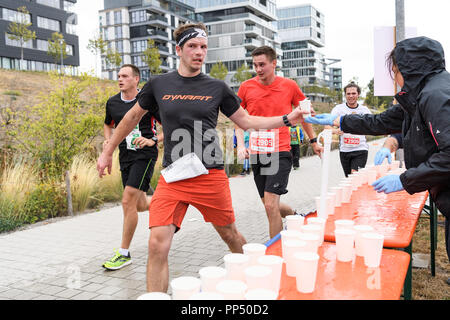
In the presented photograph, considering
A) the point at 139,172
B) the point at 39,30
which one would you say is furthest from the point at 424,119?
the point at 39,30

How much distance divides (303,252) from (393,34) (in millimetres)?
5694

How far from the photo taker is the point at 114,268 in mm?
4629

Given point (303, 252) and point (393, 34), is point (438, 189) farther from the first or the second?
point (393, 34)

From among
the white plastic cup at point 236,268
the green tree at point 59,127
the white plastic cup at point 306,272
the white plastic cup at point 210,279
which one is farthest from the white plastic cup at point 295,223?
the green tree at point 59,127

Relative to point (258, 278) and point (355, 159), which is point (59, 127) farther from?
point (258, 278)

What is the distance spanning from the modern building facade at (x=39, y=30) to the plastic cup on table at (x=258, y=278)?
53.2 m

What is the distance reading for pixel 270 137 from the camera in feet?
15.9

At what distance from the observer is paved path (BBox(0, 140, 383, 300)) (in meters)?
4.12

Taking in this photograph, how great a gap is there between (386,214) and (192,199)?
148 cm

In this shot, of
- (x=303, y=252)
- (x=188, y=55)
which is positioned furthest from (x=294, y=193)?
(x=303, y=252)

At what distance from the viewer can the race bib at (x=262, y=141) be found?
15.9 ft

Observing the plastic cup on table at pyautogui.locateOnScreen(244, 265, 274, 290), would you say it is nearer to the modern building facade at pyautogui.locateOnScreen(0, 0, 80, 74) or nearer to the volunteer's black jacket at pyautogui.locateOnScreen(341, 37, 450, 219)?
the volunteer's black jacket at pyautogui.locateOnScreen(341, 37, 450, 219)

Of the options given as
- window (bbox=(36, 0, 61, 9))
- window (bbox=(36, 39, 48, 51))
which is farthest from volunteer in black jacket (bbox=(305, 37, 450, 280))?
window (bbox=(36, 0, 61, 9))
